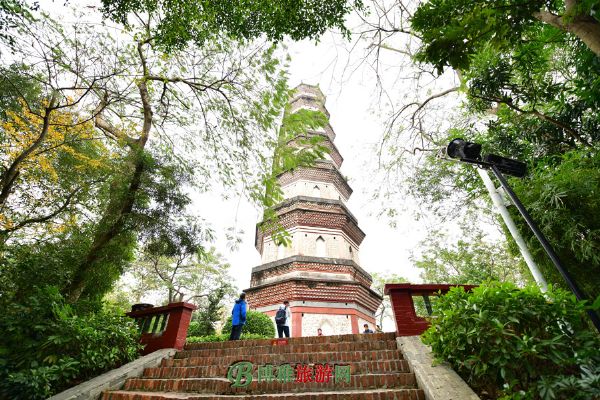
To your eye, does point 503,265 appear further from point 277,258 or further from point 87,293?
point 87,293

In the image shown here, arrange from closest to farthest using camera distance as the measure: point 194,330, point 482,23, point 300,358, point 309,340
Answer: point 482,23
point 300,358
point 309,340
point 194,330

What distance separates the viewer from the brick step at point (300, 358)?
4364 mm

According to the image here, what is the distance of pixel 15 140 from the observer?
8.55 m

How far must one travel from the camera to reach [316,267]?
11945 mm

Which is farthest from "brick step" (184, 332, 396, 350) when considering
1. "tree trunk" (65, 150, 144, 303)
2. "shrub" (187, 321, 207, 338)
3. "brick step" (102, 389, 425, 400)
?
"shrub" (187, 321, 207, 338)

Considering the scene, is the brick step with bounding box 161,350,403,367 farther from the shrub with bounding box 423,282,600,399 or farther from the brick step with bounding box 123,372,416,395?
the shrub with bounding box 423,282,600,399

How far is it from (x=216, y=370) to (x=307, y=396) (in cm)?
171

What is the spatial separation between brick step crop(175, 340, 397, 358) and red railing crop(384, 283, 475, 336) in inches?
13.5

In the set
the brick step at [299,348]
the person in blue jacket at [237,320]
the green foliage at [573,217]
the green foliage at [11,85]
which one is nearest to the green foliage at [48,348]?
the brick step at [299,348]

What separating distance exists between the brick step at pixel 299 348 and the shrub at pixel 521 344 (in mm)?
1735

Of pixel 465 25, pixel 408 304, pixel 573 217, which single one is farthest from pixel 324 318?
pixel 465 25

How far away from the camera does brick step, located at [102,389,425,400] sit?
10.1 feet

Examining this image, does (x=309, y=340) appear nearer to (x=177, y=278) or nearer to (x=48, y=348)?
(x=48, y=348)

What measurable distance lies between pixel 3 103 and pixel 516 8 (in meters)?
8.92
